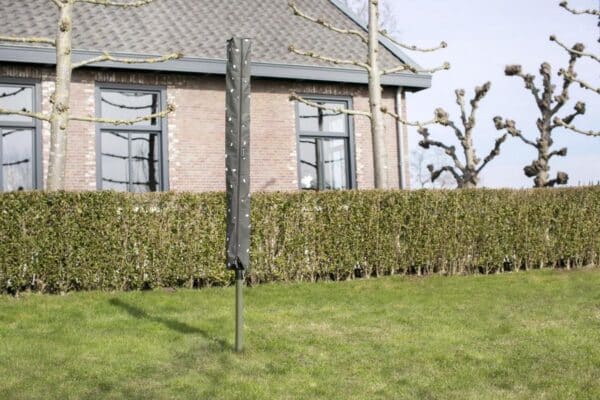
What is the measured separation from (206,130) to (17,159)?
3.69m

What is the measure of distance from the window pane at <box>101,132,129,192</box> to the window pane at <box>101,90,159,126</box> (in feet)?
1.36

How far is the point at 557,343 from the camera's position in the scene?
7.54m

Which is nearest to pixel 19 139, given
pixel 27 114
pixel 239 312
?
pixel 27 114

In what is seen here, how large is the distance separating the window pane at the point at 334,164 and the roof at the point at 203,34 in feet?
4.78

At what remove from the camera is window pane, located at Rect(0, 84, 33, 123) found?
43.4 ft

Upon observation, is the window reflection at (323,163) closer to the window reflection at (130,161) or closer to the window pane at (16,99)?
the window reflection at (130,161)

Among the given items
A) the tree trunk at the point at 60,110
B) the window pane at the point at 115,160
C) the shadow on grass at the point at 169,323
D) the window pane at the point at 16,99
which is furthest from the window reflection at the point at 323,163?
the shadow on grass at the point at 169,323

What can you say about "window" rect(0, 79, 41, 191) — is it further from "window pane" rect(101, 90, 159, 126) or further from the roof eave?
"window pane" rect(101, 90, 159, 126)

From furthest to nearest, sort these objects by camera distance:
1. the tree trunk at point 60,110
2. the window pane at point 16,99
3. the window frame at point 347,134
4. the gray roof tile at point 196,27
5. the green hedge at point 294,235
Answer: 1. the window frame at point 347,134
2. the gray roof tile at point 196,27
3. the window pane at point 16,99
4. the tree trunk at point 60,110
5. the green hedge at point 294,235

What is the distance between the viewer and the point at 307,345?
24.3 ft

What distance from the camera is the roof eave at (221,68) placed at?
1288 cm

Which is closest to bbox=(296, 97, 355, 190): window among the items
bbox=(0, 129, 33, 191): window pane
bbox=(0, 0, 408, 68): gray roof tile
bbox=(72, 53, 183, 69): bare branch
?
bbox=(0, 0, 408, 68): gray roof tile

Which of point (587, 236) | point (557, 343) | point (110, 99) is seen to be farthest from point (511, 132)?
point (557, 343)

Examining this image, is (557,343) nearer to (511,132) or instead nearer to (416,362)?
(416,362)
